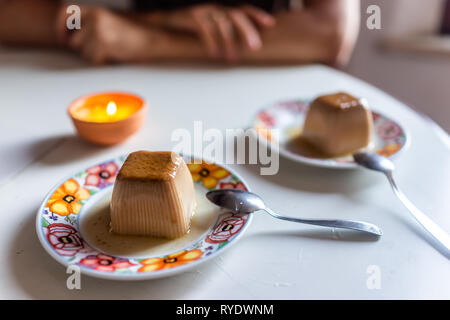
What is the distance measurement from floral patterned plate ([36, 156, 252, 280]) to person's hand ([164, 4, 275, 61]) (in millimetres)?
570

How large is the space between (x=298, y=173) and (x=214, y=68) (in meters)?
0.52

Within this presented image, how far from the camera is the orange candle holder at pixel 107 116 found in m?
0.75

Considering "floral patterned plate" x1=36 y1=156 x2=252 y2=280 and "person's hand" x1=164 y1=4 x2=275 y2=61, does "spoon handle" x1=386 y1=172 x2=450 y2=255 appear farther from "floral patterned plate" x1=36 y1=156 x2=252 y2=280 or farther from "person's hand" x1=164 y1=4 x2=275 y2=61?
"person's hand" x1=164 y1=4 x2=275 y2=61

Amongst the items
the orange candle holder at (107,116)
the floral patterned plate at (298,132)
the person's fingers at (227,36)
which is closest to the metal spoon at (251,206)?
the floral patterned plate at (298,132)

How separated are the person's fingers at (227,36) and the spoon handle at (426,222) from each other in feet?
2.11

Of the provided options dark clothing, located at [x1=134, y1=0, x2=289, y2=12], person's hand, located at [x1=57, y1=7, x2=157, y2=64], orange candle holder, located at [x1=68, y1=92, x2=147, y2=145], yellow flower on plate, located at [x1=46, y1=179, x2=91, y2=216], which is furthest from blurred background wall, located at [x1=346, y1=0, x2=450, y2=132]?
yellow flower on plate, located at [x1=46, y1=179, x2=91, y2=216]

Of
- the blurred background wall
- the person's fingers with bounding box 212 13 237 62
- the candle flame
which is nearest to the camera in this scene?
the candle flame

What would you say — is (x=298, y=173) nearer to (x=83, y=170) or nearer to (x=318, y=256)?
(x=318, y=256)

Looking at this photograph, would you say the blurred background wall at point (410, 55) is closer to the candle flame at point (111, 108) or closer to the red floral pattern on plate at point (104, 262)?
the candle flame at point (111, 108)

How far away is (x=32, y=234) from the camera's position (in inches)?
22.1

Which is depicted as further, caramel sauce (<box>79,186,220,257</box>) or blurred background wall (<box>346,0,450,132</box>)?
blurred background wall (<box>346,0,450,132</box>)

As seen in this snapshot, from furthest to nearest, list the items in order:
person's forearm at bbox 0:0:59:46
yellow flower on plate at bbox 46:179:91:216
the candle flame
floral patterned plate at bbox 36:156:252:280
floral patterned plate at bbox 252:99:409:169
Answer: person's forearm at bbox 0:0:59:46 → the candle flame → floral patterned plate at bbox 252:99:409:169 → yellow flower on plate at bbox 46:179:91:216 → floral patterned plate at bbox 36:156:252:280

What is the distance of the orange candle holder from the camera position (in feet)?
2.45
